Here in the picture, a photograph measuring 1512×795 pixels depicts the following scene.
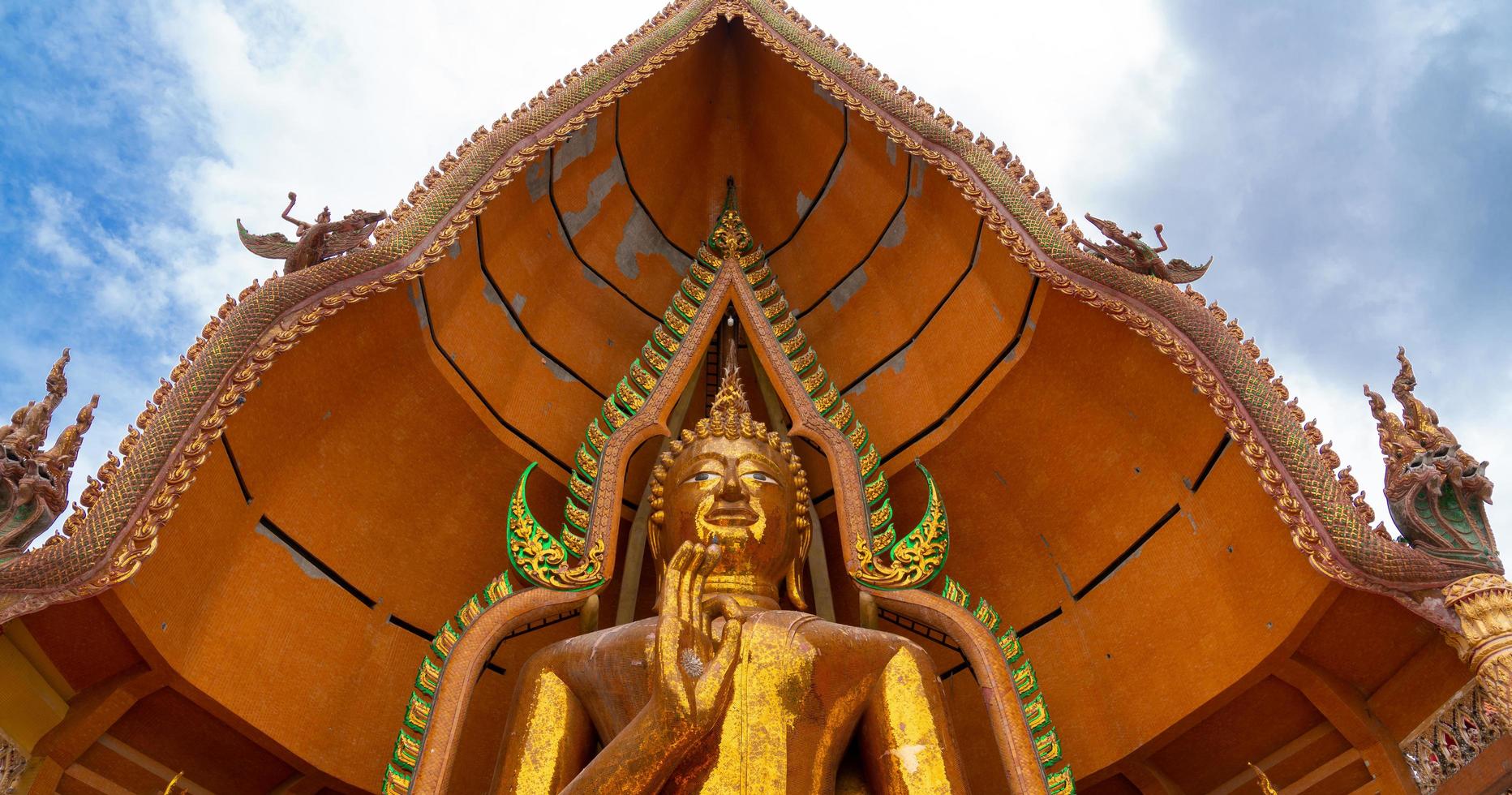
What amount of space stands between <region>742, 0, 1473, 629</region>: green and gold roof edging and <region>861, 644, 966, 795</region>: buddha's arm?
1.59m

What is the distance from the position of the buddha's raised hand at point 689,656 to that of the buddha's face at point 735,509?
28.3 inches

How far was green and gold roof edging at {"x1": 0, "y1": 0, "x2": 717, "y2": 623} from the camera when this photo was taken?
389 cm

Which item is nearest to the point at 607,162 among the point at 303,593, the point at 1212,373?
the point at 303,593

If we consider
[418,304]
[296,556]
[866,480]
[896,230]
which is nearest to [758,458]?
[866,480]

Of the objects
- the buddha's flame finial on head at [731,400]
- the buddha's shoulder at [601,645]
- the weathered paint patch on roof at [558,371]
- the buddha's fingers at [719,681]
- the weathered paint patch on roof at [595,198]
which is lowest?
the buddha's fingers at [719,681]

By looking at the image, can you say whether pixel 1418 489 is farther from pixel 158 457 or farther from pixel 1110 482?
pixel 158 457

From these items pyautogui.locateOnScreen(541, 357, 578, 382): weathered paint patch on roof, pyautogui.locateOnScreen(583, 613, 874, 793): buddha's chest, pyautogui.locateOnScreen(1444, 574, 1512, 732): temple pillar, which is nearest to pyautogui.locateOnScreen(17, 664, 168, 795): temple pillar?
pyautogui.locateOnScreen(583, 613, 874, 793): buddha's chest

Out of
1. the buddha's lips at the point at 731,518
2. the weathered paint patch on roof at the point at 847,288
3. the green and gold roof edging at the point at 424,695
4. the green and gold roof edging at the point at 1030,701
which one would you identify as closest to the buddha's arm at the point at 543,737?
the green and gold roof edging at the point at 424,695

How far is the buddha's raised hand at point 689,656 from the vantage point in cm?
340

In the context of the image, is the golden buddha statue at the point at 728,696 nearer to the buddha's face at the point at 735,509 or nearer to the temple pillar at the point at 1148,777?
the buddha's face at the point at 735,509

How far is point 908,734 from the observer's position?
3943mm

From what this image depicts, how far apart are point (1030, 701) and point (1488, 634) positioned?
1565 millimetres

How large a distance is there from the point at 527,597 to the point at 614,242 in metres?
3.06

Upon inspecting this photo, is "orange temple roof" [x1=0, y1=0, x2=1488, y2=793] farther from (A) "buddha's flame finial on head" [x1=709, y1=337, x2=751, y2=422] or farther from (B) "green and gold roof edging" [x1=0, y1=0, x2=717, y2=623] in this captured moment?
(A) "buddha's flame finial on head" [x1=709, y1=337, x2=751, y2=422]
